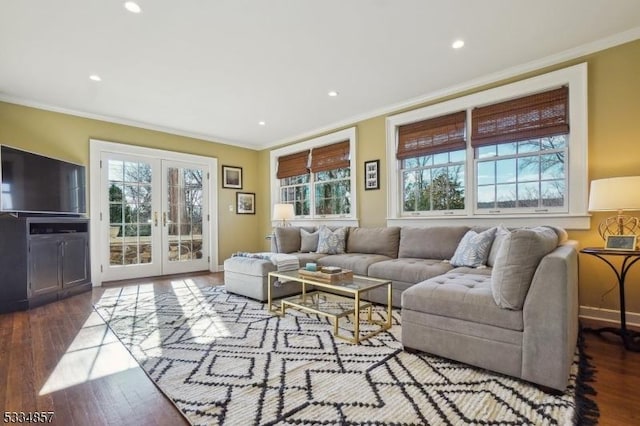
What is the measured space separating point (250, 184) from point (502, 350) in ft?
18.0

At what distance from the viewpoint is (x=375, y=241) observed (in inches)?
166

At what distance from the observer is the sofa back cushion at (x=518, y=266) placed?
1764mm

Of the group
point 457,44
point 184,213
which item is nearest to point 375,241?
point 457,44

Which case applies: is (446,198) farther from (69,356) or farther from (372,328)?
(69,356)

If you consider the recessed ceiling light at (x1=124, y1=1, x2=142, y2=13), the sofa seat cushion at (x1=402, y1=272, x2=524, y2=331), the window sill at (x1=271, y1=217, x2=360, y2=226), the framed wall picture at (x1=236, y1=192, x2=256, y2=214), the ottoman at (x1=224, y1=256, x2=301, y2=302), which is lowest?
the ottoman at (x1=224, y1=256, x2=301, y2=302)

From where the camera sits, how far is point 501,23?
102 inches

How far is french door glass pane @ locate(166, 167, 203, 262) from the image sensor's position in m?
5.45

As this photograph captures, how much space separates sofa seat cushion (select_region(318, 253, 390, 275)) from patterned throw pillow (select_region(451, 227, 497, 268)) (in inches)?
35.3

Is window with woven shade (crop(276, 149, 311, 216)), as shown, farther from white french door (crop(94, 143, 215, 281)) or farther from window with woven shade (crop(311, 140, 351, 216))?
white french door (crop(94, 143, 215, 281))

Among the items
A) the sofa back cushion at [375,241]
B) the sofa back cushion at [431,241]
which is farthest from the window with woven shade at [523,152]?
the sofa back cushion at [375,241]

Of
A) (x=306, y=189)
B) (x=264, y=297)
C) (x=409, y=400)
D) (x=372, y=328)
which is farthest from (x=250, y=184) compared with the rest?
(x=409, y=400)

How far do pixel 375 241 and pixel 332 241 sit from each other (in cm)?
62

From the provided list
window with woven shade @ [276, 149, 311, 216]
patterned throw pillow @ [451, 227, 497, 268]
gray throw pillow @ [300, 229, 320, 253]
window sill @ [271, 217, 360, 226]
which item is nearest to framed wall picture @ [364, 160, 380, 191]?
window sill @ [271, 217, 360, 226]

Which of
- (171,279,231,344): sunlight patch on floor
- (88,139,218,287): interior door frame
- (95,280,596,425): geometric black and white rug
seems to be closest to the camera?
(95,280,596,425): geometric black and white rug
